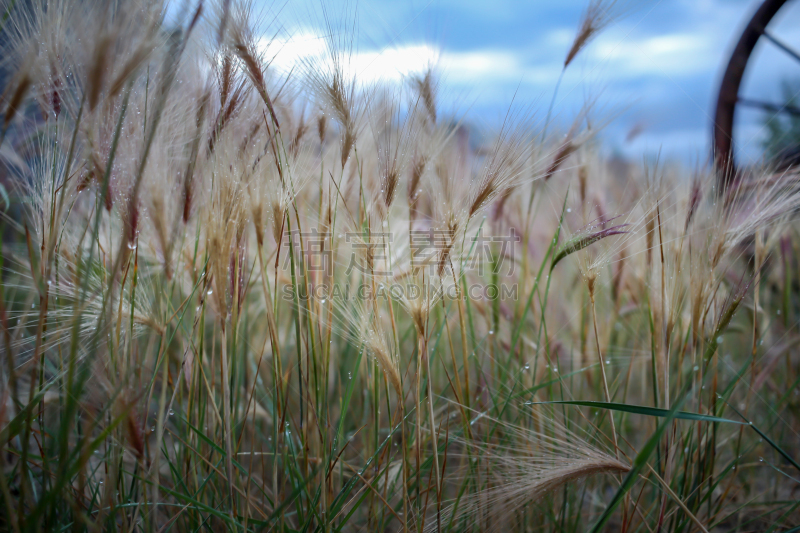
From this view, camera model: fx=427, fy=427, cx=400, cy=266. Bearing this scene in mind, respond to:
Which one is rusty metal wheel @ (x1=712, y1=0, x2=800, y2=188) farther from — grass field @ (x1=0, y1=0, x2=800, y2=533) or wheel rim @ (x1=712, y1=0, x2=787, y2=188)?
grass field @ (x1=0, y1=0, x2=800, y2=533)

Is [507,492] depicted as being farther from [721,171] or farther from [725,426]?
[725,426]

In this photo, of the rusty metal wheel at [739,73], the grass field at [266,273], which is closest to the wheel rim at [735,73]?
the rusty metal wheel at [739,73]

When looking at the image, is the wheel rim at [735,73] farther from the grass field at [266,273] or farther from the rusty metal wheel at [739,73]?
the grass field at [266,273]

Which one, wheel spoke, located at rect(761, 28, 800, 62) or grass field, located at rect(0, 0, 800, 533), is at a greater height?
wheel spoke, located at rect(761, 28, 800, 62)

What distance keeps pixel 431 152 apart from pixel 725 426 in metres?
1.07

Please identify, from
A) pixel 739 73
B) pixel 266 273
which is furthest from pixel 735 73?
pixel 266 273

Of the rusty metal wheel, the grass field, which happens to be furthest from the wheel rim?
the grass field

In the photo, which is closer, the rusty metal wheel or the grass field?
the grass field

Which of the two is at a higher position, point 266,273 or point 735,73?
point 735,73

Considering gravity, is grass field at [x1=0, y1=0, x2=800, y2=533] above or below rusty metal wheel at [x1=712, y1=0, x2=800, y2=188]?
below

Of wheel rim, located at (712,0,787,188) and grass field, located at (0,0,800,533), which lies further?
wheel rim, located at (712,0,787,188)

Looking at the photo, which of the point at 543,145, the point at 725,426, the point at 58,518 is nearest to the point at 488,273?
the point at 543,145

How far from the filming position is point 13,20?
702mm

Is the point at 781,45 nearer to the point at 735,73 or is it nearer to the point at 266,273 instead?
the point at 735,73
